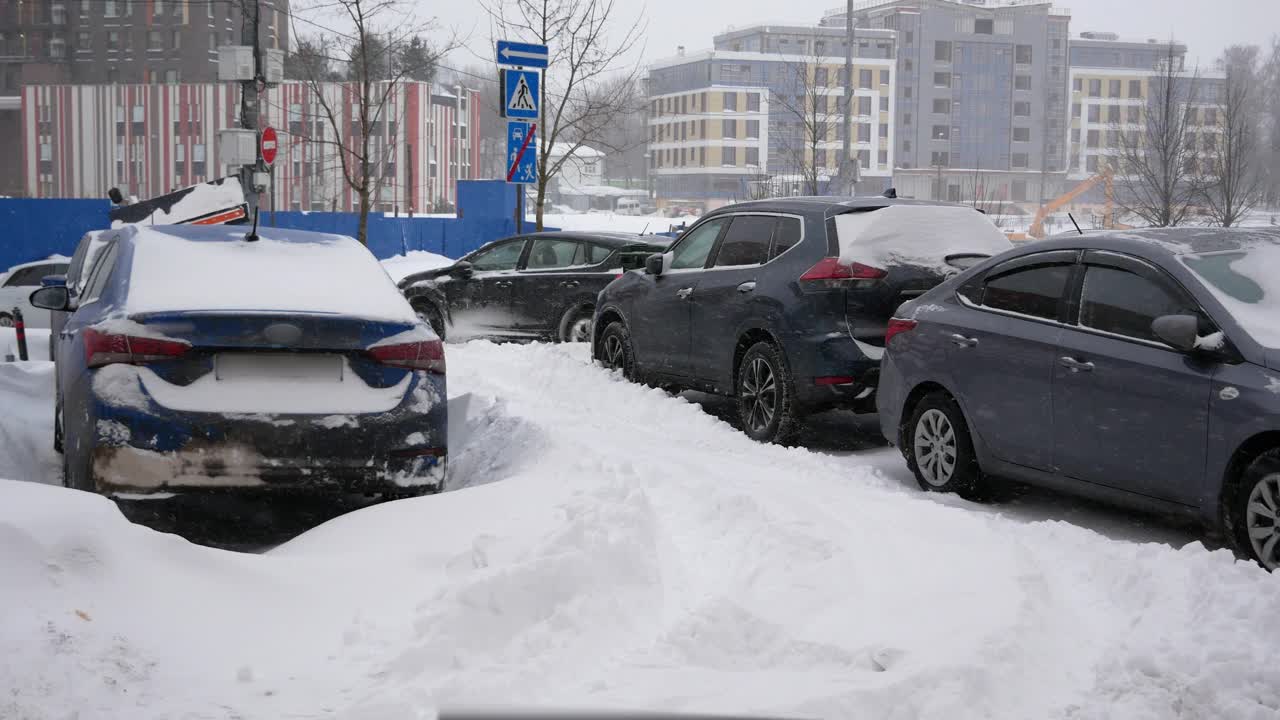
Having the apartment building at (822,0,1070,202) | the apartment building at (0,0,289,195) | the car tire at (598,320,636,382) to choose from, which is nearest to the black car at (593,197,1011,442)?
the car tire at (598,320,636,382)

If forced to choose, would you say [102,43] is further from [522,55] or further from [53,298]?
[53,298]

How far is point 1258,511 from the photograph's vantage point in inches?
209

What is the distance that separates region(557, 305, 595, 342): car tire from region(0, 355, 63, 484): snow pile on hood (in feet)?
20.0

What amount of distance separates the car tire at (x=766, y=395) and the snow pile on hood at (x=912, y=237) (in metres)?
0.90

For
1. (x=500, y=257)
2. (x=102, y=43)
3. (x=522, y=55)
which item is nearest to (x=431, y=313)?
(x=500, y=257)

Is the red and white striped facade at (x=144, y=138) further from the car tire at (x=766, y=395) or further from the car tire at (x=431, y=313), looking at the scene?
the car tire at (x=766, y=395)

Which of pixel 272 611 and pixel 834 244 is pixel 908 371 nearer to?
pixel 834 244

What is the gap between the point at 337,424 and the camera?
572cm

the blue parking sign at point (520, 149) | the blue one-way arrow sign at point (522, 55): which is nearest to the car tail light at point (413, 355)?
the blue parking sign at point (520, 149)

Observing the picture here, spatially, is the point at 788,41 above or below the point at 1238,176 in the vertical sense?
above

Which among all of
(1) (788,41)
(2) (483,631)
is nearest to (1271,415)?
(2) (483,631)

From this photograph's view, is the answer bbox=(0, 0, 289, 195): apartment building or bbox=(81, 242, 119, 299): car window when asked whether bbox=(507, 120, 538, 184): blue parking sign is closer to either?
bbox=(81, 242, 119, 299): car window

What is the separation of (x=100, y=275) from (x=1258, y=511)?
579cm

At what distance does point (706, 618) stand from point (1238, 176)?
27335 millimetres
